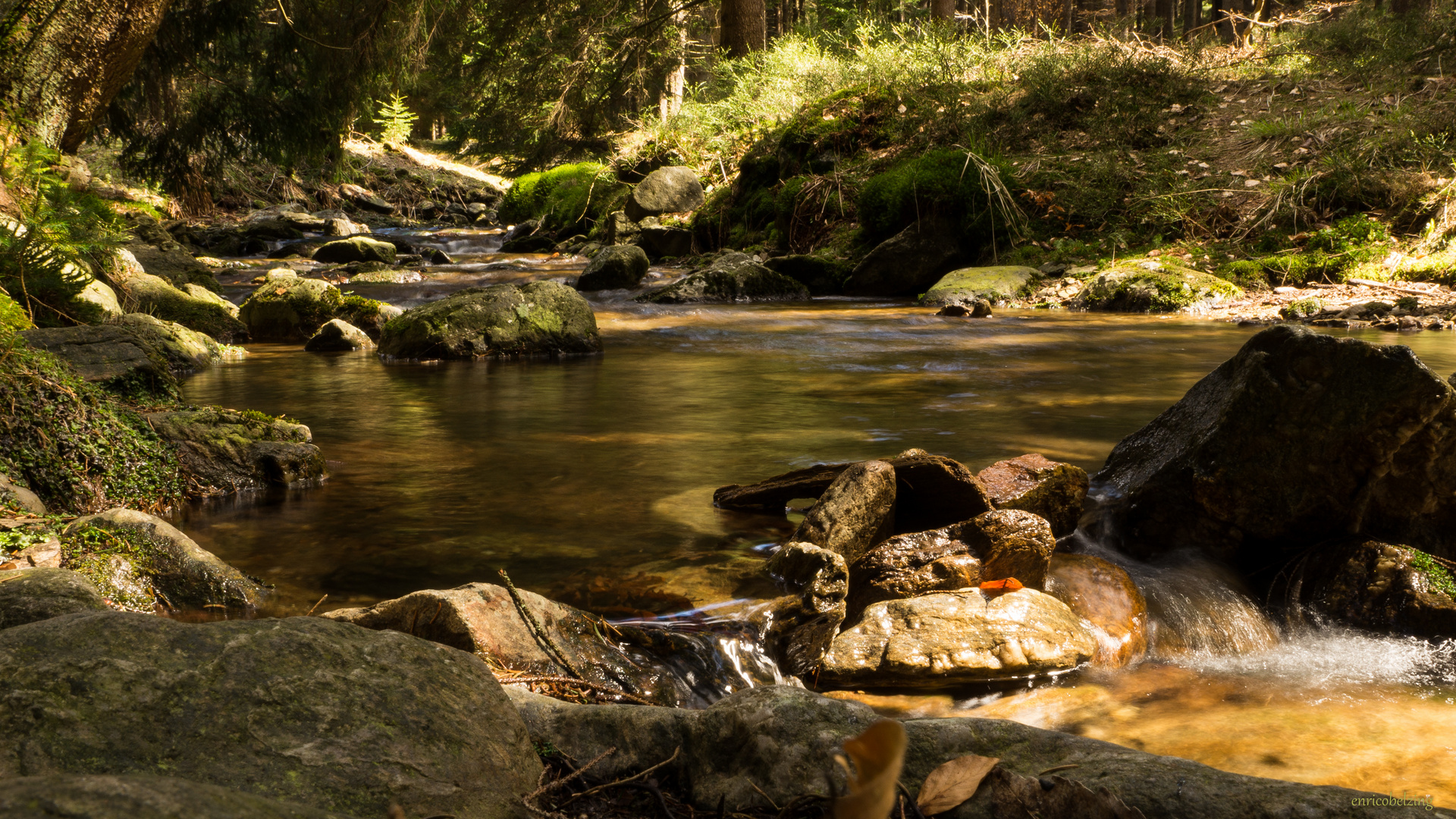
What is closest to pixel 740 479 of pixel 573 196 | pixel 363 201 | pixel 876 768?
pixel 876 768

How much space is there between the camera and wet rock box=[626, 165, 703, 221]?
64.0 feet

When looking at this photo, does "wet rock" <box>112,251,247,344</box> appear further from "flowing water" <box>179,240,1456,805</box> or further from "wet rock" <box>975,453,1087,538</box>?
"wet rock" <box>975,453,1087,538</box>

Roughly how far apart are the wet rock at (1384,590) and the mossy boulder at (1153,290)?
30.8 feet

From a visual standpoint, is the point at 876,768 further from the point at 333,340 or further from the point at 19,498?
the point at 333,340

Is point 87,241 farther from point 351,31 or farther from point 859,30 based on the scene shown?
point 859,30

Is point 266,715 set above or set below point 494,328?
below

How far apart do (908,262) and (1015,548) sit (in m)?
11.4

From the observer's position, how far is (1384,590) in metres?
3.59

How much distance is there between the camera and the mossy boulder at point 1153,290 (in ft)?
40.5

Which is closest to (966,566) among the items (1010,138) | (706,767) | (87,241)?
(706,767)

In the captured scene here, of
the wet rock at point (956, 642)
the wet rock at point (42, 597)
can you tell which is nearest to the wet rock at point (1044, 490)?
the wet rock at point (956, 642)

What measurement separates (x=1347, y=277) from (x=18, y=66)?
14.4 metres

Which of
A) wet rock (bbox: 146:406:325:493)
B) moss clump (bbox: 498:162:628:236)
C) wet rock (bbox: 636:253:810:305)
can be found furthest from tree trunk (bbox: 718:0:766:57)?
wet rock (bbox: 146:406:325:493)

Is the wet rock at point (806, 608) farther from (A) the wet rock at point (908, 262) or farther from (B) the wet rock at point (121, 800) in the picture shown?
(A) the wet rock at point (908, 262)
